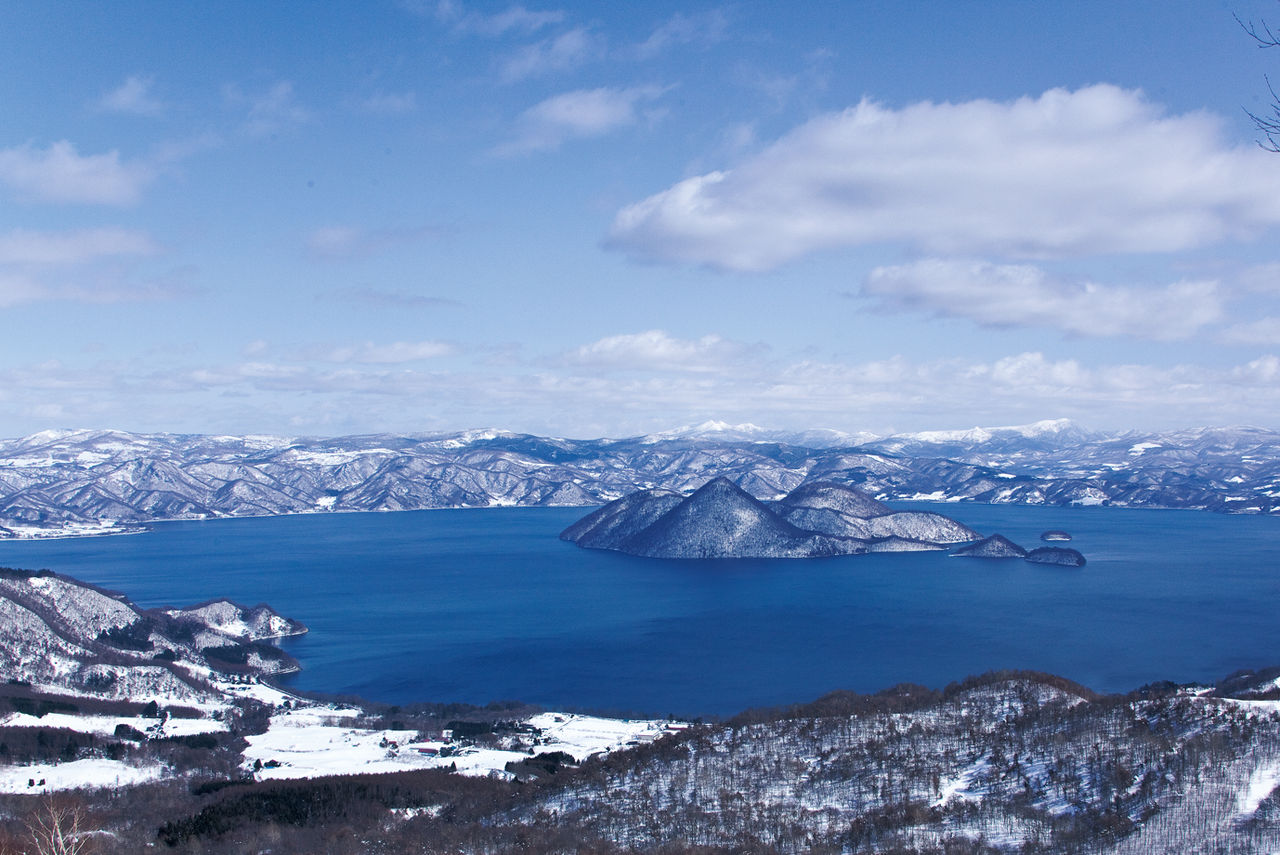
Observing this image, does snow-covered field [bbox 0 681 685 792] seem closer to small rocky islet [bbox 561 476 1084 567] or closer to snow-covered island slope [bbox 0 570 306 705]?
snow-covered island slope [bbox 0 570 306 705]

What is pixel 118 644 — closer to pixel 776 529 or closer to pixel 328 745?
pixel 328 745

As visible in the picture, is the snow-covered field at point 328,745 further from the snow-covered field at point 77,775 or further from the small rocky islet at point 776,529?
the small rocky islet at point 776,529

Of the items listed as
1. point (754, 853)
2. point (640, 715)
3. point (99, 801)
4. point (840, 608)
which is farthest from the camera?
point (840, 608)

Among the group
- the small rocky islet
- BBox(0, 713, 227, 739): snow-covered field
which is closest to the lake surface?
the small rocky islet

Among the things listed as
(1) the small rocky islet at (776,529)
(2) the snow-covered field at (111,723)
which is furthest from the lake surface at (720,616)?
(2) the snow-covered field at (111,723)

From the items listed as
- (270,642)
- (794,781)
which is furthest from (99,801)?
(270,642)

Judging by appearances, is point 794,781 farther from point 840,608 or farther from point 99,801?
point 840,608

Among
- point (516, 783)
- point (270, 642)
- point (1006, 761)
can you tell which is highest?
point (1006, 761)
